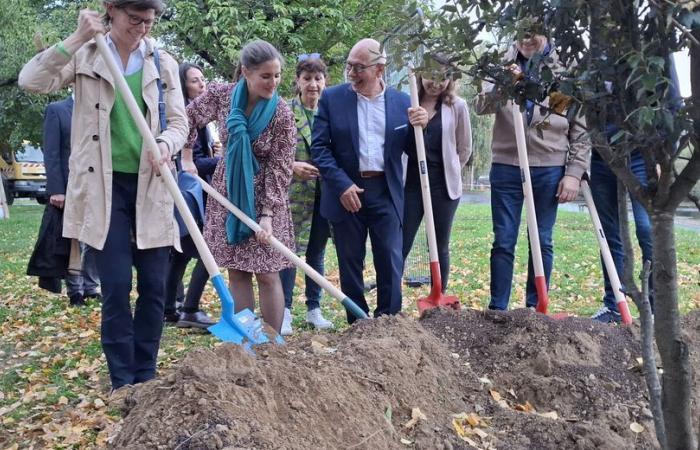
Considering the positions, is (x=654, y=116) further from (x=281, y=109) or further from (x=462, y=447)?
(x=281, y=109)

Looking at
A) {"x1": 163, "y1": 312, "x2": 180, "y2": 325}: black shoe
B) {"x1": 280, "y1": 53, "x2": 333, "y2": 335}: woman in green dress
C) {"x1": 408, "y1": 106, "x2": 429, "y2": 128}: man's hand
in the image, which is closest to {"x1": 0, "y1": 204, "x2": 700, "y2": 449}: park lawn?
{"x1": 163, "y1": 312, "x2": 180, "y2": 325}: black shoe

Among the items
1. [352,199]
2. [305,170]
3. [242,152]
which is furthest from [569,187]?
[242,152]

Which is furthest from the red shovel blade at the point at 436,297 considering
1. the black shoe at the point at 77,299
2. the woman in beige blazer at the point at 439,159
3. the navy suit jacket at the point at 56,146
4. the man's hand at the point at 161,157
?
the black shoe at the point at 77,299

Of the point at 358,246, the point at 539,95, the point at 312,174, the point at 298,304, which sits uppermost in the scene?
the point at 539,95

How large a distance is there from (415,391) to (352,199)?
151 cm

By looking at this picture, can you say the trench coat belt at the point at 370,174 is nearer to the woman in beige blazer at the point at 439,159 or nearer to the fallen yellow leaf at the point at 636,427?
the woman in beige blazer at the point at 439,159

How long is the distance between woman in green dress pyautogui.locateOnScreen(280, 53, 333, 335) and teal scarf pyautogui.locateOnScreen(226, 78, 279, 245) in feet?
4.10

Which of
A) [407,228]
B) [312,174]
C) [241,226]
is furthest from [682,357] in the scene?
[312,174]

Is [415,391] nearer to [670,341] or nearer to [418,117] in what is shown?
[670,341]

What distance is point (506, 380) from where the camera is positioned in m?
3.72

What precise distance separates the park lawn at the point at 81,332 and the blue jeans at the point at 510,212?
1179mm

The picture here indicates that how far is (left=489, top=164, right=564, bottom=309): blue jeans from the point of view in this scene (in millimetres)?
5012

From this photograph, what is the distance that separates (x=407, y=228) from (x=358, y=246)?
2.14ft

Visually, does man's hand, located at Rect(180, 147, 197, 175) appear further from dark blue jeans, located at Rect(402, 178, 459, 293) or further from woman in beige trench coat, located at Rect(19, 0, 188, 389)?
dark blue jeans, located at Rect(402, 178, 459, 293)
